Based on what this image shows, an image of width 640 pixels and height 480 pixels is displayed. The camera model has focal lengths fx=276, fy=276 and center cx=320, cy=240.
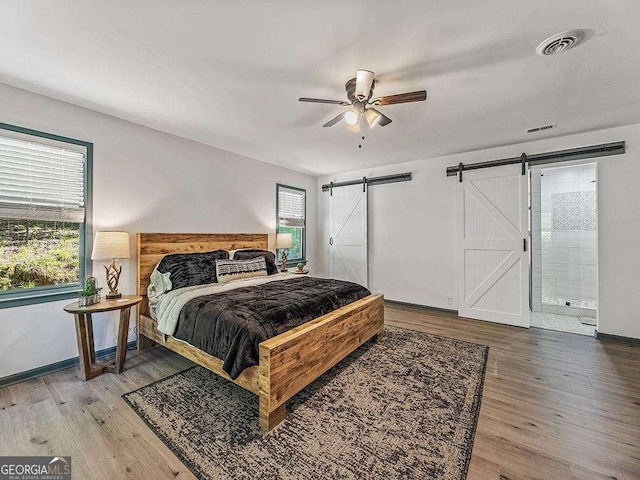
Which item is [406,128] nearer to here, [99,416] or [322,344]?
[322,344]

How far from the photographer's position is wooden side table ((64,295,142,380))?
247 centimetres

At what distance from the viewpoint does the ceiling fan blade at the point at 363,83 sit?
2.05 metres

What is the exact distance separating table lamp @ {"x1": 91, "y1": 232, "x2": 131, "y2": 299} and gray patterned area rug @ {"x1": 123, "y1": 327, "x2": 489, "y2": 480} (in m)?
1.22

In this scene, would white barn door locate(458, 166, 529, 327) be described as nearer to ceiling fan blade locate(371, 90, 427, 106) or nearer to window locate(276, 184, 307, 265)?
ceiling fan blade locate(371, 90, 427, 106)

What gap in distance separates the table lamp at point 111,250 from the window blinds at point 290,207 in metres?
2.79

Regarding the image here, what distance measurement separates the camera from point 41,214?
2.63 m

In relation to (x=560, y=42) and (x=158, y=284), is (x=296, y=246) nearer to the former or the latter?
(x=158, y=284)

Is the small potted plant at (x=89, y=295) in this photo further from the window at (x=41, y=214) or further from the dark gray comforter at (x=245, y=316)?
the dark gray comforter at (x=245, y=316)

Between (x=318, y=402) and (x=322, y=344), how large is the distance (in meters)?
0.43

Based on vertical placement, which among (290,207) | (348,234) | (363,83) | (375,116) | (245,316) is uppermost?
(363,83)

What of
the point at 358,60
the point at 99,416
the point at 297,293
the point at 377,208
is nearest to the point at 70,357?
the point at 99,416

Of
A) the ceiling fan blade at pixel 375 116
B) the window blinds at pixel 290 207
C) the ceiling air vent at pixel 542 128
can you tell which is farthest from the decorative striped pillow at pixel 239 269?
the ceiling air vent at pixel 542 128

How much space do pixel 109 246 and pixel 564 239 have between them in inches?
259

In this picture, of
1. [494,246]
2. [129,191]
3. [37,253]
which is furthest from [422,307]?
[37,253]
